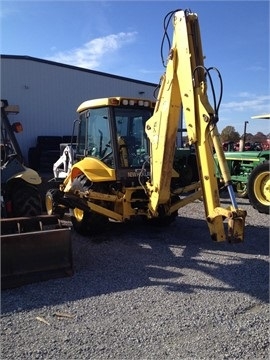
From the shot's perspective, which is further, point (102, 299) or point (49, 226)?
point (49, 226)

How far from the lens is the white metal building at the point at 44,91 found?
17.3 m

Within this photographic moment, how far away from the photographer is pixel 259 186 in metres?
9.48

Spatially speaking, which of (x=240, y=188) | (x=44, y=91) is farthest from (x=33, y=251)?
(x=44, y=91)

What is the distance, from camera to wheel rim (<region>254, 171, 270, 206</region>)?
940cm

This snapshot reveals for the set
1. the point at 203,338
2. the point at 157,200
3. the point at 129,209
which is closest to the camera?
the point at 203,338

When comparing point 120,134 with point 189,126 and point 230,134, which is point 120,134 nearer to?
point 189,126

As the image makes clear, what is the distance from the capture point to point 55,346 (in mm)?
3490

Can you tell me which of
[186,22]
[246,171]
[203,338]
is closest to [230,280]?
[203,338]

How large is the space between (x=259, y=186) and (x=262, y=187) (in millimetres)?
77

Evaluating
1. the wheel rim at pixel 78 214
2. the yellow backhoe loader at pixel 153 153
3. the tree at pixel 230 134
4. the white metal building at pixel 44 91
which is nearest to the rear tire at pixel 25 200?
the yellow backhoe loader at pixel 153 153

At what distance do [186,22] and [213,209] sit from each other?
7.90 feet

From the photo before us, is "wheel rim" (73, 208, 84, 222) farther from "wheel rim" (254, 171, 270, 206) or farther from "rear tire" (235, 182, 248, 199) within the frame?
"rear tire" (235, 182, 248, 199)

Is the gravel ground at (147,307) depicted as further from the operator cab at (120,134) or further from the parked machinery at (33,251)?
the operator cab at (120,134)

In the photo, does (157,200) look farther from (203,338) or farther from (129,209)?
(203,338)
